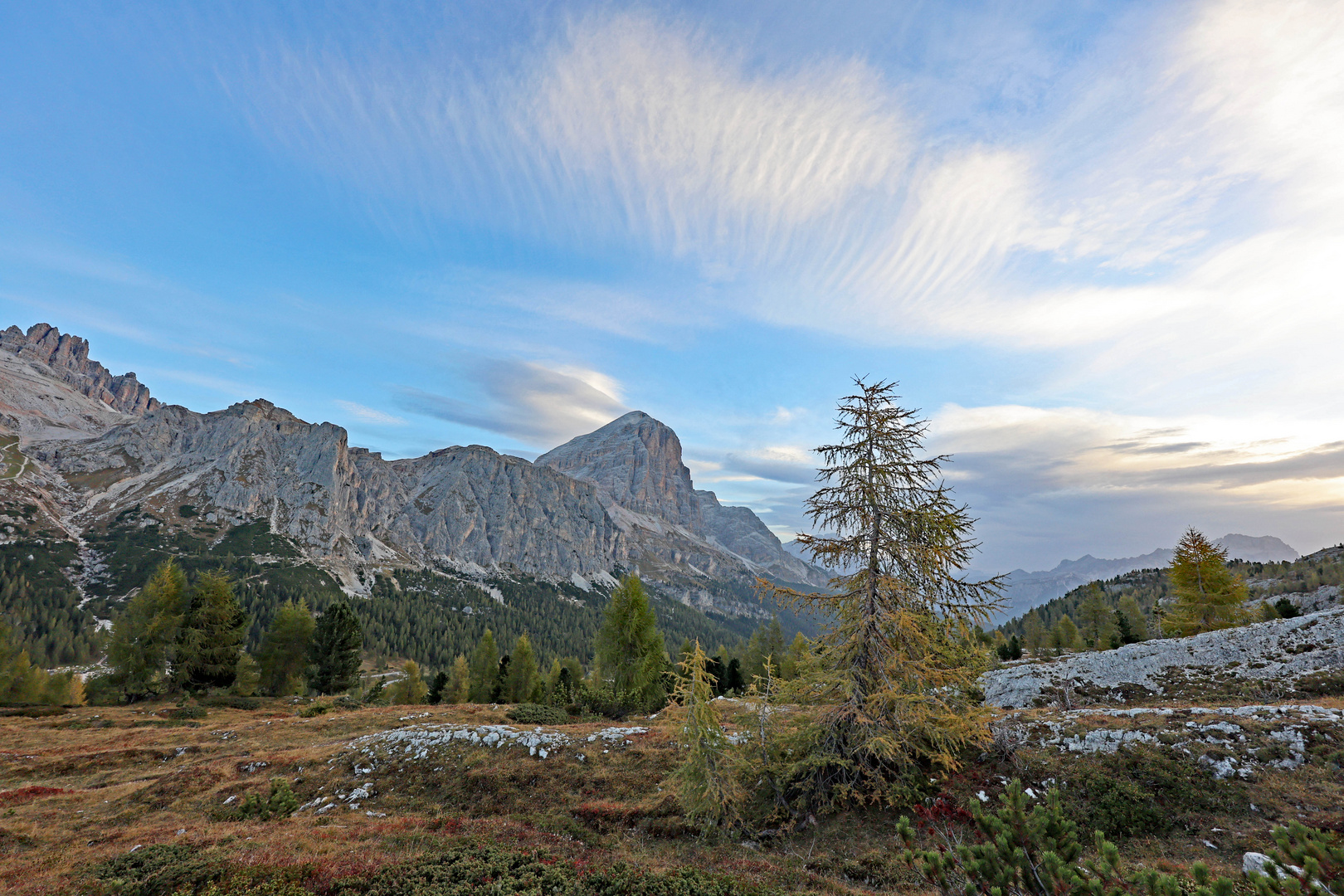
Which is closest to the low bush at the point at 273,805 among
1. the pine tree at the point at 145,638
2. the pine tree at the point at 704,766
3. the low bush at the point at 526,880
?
the low bush at the point at 526,880

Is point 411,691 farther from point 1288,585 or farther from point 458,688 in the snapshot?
point 1288,585

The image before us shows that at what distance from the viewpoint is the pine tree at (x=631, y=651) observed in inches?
1554

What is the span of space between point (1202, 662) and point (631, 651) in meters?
35.4

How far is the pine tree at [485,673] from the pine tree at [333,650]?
1416 cm

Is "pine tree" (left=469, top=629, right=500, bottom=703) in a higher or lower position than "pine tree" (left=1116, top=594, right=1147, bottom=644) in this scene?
lower

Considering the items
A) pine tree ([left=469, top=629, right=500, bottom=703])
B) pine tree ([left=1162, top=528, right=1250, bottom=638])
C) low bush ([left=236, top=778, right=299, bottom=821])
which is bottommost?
pine tree ([left=469, top=629, right=500, bottom=703])

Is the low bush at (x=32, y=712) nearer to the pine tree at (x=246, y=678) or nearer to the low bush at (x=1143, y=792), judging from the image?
the pine tree at (x=246, y=678)

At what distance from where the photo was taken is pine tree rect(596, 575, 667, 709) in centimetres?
3947

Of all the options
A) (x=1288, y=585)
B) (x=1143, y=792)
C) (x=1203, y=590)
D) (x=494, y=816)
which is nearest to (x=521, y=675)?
(x=494, y=816)

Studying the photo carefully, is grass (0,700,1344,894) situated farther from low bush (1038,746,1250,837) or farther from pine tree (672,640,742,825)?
pine tree (672,640,742,825)

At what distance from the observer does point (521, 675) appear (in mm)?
59469

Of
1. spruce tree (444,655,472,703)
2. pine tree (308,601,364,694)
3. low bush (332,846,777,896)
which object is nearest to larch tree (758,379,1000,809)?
low bush (332,846,777,896)

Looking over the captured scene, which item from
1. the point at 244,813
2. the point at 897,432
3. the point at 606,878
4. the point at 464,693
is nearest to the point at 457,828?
the point at 606,878

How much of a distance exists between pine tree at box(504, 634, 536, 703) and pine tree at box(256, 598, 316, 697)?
22192 mm
